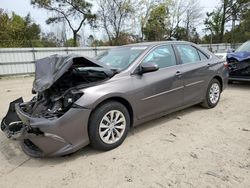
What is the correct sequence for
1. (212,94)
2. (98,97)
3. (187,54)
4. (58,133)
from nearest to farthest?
(58,133) < (98,97) < (187,54) < (212,94)

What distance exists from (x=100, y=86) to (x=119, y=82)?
0.33 m

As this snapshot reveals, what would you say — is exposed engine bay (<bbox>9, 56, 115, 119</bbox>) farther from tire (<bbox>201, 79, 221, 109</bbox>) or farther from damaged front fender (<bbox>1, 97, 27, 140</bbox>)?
tire (<bbox>201, 79, 221, 109</bbox>)

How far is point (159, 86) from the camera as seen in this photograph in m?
3.99

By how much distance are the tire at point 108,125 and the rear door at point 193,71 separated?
1.55 metres

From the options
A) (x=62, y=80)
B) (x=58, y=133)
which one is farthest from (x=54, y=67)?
(x=58, y=133)

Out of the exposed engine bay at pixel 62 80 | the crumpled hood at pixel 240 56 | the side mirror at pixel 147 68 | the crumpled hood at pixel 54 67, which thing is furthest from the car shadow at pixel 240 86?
the crumpled hood at pixel 54 67

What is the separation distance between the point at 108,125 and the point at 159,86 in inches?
45.2

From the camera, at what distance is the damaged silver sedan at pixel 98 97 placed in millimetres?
3041

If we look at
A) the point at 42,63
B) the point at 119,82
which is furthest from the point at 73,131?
the point at 42,63

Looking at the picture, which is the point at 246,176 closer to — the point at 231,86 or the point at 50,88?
the point at 50,88

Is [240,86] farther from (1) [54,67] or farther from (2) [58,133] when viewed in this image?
(2) [58,133]

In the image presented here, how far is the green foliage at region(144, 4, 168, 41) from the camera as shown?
96.7ft

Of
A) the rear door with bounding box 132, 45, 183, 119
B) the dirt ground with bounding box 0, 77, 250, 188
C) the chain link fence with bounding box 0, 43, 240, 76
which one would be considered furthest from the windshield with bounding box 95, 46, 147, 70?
the chain link fence with bounding box 0, 43, 240, 76

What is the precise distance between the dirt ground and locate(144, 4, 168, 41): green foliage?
86.5ft
